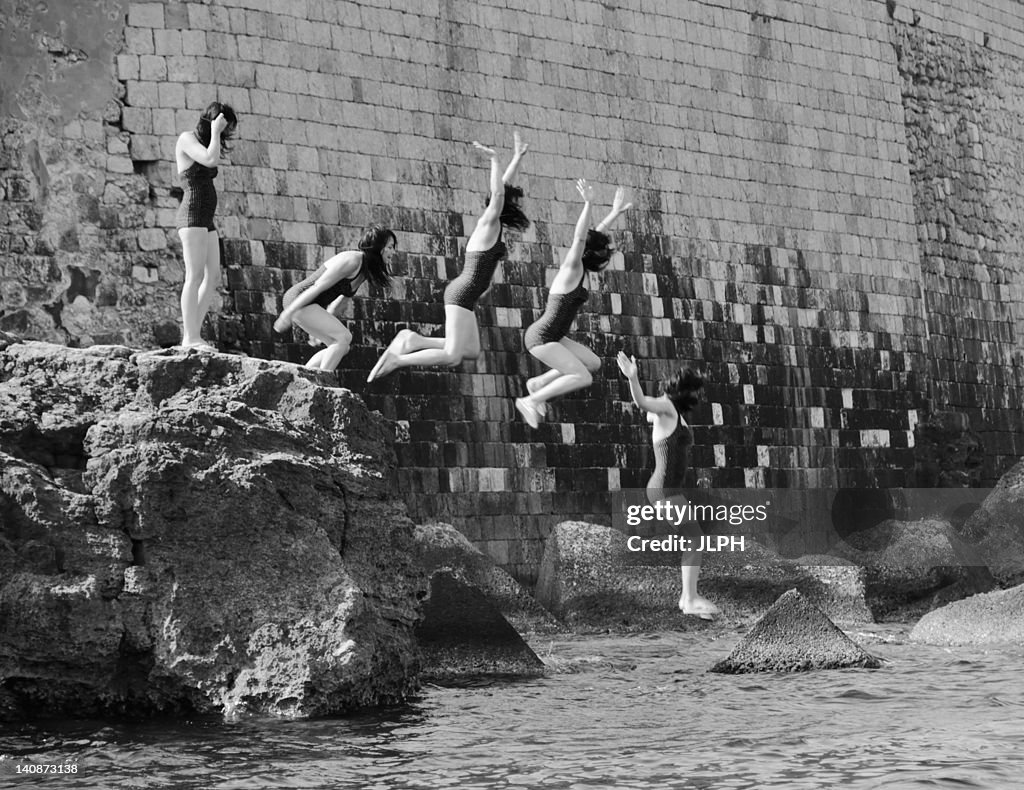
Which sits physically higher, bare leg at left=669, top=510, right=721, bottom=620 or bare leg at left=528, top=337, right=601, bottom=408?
bare leg at left=528, top=337, right=601, bottom=408

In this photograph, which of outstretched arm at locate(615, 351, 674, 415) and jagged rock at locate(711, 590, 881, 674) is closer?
jagged rock at locate(711, 590, 881, 674)

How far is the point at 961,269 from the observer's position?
75.4 feet

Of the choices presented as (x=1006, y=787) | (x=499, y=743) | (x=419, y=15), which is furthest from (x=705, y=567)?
(x=1006, y=787)

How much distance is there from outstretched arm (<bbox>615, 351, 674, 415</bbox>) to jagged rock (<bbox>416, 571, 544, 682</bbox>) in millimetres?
2175

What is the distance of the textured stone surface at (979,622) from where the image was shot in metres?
12.2

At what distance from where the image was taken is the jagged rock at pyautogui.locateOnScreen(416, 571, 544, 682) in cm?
1103

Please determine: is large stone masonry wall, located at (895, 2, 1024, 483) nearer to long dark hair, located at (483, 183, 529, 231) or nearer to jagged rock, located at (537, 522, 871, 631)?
jagged rock, located at (537, 522, 871, 631)

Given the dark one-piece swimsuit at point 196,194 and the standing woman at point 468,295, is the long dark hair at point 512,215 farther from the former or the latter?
the dark one-piece swimsuit at point 196,194

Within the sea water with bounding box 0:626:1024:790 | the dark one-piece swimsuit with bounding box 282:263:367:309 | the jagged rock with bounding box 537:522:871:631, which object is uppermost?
the dark one-piece swimsuit with bounding box 282:263:367:309

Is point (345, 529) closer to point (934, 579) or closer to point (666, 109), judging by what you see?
point (934, 579)

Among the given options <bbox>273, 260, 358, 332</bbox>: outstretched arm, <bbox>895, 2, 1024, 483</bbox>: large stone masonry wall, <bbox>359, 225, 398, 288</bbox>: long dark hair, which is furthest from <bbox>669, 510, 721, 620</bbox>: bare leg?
<bbox>895, 2, 1024, 483</bbox>: large stone masonry wall

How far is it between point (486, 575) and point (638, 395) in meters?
2.45

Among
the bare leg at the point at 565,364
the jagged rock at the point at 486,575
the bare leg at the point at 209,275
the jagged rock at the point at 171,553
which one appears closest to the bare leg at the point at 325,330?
the bare leg at the point at 209,275

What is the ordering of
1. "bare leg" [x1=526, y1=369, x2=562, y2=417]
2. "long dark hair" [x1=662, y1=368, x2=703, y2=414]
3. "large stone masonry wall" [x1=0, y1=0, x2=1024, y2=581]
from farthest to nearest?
"large stone masonry wall" [x1=0, y1=0, x2=1024, y2=581], "bare leg" [x1=526, y1=369, x2=562, y2=417], "long dark hair" [x1=662, y1=368, x2=703, y2=414]
